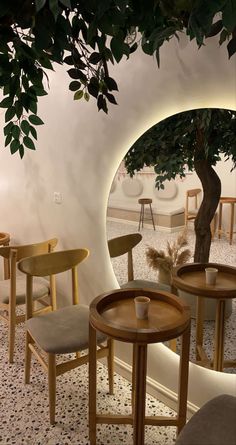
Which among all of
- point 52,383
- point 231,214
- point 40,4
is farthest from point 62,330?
point 40,4

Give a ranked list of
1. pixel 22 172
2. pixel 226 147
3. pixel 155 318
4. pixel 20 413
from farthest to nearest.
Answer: pixel 22 172 → pixel 20 413 → pixel 226 147 → pixel 155 318

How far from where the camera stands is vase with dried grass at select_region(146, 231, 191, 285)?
6.25ft

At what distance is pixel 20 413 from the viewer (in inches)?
78.8

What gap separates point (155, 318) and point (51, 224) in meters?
1.38

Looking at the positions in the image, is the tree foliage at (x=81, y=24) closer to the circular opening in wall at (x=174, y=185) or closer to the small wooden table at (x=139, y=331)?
the circular opening in wall at (x=174, y=185)

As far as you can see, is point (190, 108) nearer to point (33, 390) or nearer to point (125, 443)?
point (125, 443)

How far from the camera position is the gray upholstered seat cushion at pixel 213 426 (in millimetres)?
1008

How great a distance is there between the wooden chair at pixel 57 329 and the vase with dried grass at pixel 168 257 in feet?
1.45

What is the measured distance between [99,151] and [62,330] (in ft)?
3.50

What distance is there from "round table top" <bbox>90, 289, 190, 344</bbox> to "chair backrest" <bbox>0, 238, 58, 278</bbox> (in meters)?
0.90

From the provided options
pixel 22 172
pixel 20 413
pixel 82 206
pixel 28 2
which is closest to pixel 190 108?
pixel 82 206

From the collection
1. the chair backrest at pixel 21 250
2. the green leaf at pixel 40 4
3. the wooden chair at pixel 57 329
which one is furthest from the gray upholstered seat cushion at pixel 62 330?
the green leaf at pixel 40 4

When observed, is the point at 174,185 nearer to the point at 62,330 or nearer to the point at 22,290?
the point at 62,330

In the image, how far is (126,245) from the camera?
7.04 ft
